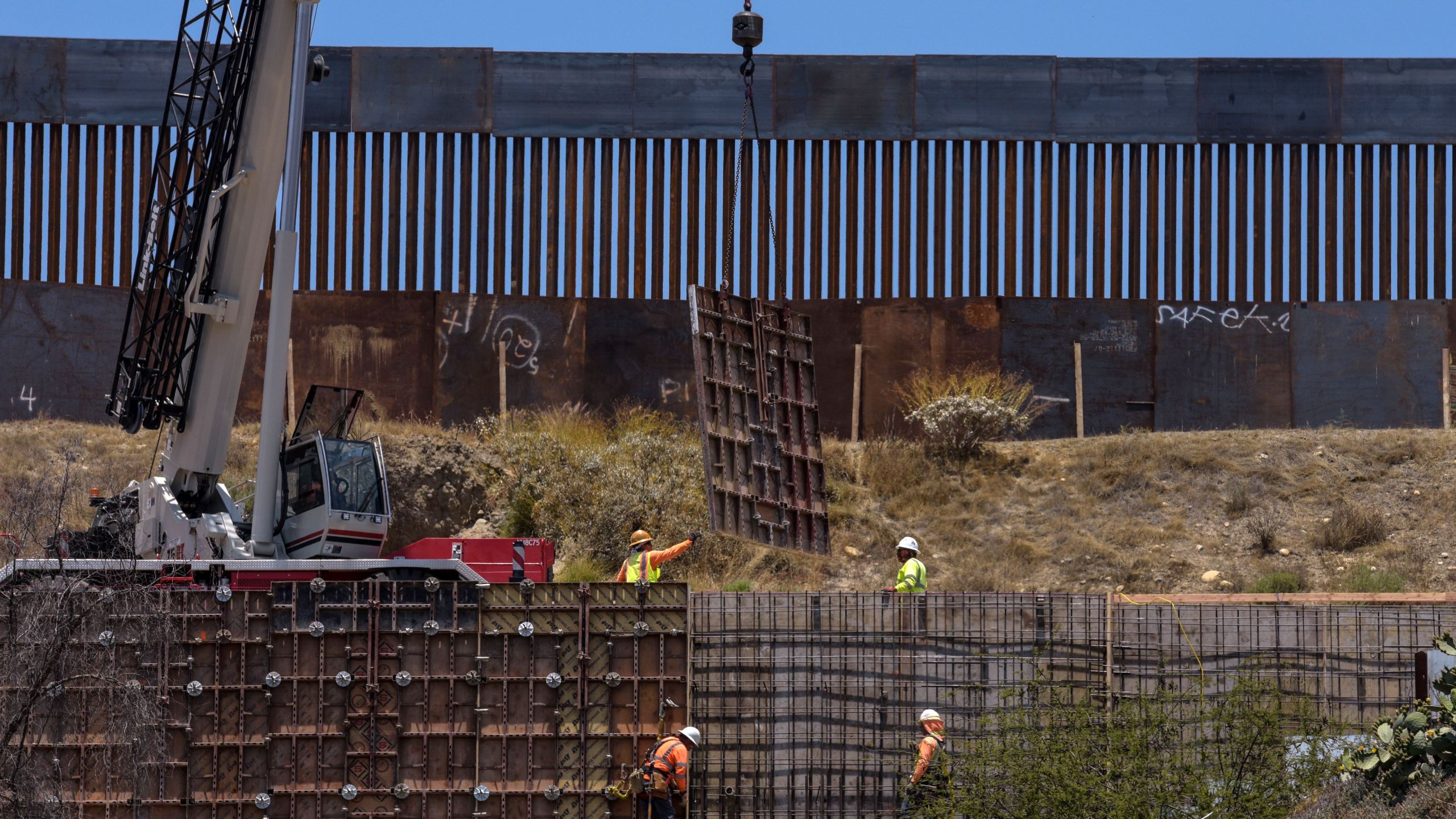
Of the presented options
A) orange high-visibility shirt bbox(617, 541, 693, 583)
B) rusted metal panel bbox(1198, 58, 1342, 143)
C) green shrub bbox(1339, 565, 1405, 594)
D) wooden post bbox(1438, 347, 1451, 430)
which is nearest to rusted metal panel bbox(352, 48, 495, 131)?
rusted metal panel bbox(1198, 58, 1342, 143)

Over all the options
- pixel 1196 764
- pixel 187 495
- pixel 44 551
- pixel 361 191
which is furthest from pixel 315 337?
pixel 1196 764

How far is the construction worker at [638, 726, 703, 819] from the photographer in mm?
12781

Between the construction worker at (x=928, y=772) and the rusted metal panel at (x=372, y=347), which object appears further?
the rusted metal panel at (x=372, y=347)

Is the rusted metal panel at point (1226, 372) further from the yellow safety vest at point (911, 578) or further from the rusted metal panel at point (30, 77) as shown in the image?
the rusted metal panel at point (30, 77)

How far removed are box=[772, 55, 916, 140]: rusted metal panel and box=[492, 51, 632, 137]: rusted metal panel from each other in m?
2.85

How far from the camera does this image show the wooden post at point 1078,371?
92.5 feet

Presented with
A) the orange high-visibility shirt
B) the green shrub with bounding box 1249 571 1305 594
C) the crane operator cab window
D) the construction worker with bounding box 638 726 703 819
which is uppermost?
the crane operator cab window

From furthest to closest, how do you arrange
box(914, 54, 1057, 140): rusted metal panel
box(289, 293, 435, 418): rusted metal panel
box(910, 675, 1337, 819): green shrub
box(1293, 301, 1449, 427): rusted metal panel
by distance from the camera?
1. box(914, 54, 1057, 140): rusted metal panel
2. box(289, 293, 435, 418): rusted metal panel
3. box(1293, 301, 1449, 427): rusted metal panel
4. box(910, 675, 1337, 819): green shrub

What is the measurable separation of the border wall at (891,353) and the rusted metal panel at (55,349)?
4cm

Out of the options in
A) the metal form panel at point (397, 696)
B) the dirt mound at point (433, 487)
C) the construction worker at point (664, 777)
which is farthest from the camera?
the dirt mound at point (433, 487)

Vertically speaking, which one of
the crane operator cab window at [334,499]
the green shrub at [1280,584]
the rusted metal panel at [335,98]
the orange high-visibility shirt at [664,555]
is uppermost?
the rusted metal panel at [335,98]

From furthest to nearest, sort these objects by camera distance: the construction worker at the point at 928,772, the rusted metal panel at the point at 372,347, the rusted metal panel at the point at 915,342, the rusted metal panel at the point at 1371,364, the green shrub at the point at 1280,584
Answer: the rusted metal panel at the point at 915,342 → the rusted metal panel at the point at 372,347 → the rusted metal panel at the point at 1371,364 → the green shrub at the point at 1280,584 → the construction worker at the point at 928,772

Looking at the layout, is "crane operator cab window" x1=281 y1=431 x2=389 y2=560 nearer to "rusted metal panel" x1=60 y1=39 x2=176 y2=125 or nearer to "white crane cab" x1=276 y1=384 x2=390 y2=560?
"white crane cab" x1=276 y1=384 x2=390 y2=560

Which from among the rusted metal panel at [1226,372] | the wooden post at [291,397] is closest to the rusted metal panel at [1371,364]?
the rusted metal panel at [1226,372]
